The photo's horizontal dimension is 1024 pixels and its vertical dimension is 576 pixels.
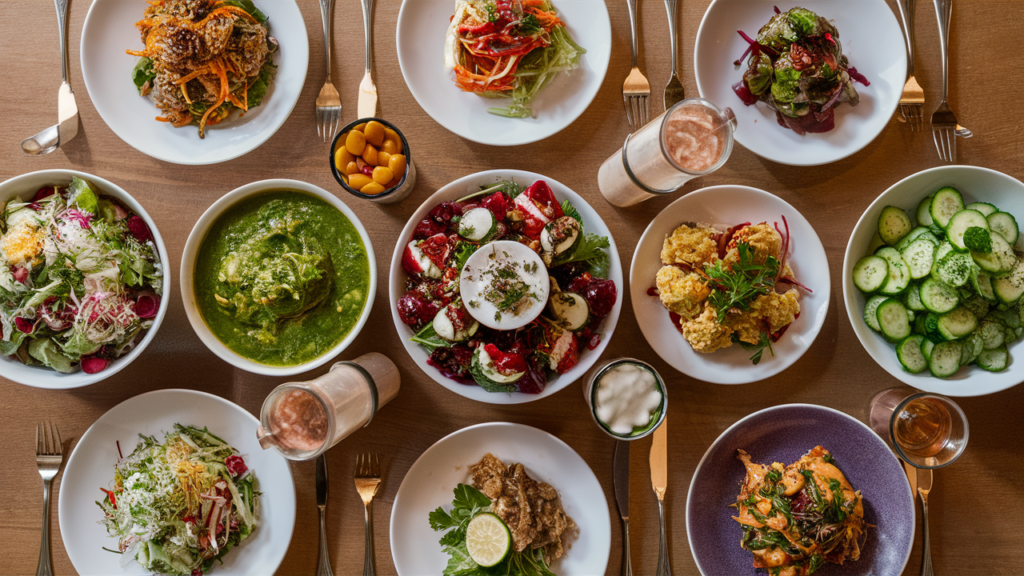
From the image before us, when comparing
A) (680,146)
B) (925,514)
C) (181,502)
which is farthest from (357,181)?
(925,514)

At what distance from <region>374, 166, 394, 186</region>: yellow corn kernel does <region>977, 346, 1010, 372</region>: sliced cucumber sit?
3052 millimetres

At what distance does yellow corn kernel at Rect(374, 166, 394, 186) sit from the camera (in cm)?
254

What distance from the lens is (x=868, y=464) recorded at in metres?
2.74

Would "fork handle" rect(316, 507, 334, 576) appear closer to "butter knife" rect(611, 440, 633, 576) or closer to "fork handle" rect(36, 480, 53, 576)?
"fork handle" rect(36, 480, 53, 576)

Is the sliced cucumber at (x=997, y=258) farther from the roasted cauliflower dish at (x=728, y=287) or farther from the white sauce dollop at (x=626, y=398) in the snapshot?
the white sauce dollop at (x=626, y=398)

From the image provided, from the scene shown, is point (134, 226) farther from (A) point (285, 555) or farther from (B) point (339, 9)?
(A) point (285, 555)

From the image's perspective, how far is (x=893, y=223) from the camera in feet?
9.05

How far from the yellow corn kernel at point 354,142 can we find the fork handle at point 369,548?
5.86 feet

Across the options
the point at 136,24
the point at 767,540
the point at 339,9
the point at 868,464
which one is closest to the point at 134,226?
the point at 136,24

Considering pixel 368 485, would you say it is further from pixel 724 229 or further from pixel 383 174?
pixel 724 229

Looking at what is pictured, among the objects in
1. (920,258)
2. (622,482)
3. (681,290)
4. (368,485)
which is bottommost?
(368,485)

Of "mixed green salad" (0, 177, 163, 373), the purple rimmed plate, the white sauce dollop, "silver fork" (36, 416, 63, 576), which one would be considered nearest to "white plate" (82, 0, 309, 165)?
"mixed green salad" (0, 177, 163, 373)

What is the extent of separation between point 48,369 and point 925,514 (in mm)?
4417

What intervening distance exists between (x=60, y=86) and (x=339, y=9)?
5.07 ft
